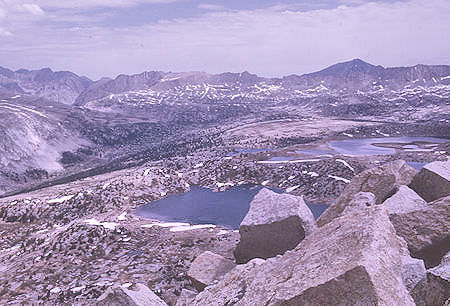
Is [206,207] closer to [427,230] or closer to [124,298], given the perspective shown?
[124,298]

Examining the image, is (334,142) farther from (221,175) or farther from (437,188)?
(437,188)

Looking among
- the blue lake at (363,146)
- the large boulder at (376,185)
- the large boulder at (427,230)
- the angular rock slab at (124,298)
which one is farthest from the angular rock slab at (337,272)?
the blue lake at (363,146)

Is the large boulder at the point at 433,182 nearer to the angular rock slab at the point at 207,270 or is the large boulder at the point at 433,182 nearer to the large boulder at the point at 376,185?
the large boulder at the point at 376,185

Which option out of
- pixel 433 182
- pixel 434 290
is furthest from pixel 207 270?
pixel 433 182

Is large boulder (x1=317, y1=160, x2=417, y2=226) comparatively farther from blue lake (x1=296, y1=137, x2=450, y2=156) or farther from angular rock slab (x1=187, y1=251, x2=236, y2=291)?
blue lake (x1=296, y1=137, x2=450, y2=156)

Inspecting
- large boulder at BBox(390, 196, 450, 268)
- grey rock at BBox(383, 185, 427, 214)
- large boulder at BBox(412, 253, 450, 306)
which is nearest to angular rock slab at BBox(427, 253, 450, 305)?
large boulder at BBox(412, 253, 450, 306)

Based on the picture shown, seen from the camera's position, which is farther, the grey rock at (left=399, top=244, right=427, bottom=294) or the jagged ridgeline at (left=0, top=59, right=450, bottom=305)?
the grey rock at (left=399, top=244, right=427, bottom=294)

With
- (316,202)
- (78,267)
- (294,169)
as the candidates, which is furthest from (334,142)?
(78,267)
